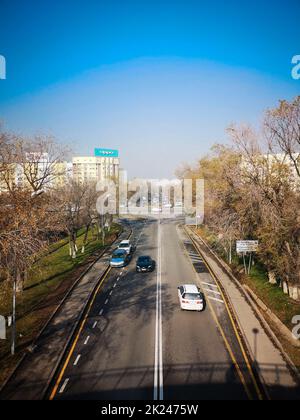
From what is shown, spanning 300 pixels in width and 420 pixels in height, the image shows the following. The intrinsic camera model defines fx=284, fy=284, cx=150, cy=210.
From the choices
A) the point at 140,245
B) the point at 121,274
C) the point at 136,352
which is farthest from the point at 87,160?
the point at 136,352

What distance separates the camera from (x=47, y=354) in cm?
1349

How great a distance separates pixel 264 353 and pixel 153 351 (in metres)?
5.28

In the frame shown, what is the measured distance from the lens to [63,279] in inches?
944

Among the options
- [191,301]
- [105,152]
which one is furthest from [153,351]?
[105,152]

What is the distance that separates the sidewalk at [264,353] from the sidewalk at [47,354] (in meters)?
8.96

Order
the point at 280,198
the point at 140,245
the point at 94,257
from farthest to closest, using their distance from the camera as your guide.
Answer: the point at 140,245
the point at 94,257
the point at 280,198

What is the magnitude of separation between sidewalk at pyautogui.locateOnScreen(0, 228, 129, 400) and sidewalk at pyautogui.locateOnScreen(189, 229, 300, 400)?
8959mm

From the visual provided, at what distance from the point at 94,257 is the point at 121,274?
6.34 metres

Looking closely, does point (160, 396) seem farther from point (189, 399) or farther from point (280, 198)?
point (280, 198)

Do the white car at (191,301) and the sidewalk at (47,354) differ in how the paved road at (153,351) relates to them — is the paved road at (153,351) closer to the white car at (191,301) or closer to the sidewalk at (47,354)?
the white car at (191,301)

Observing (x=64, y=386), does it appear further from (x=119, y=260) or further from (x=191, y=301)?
(x=119, y=260)

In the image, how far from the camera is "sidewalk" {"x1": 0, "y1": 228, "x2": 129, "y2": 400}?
11.1 m

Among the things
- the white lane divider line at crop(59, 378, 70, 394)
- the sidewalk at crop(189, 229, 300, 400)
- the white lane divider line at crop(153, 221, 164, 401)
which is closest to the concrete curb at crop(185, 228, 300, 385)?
the sidewalk at crop(189, 229, 300, 400)

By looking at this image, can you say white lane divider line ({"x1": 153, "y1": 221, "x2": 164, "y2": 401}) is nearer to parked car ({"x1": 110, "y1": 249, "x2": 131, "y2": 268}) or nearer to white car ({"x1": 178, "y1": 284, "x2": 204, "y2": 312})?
white car ({"x1": 178, "y1": 284, "x2": 204, "y2": 312})
